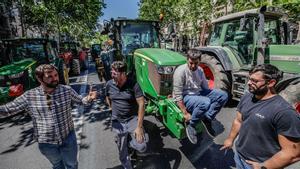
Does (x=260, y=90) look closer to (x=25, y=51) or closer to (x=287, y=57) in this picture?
(x=287, y=57)

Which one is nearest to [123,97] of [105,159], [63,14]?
[105,159]

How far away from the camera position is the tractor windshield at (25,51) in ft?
27.9

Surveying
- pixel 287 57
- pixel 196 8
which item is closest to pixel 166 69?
pixel 287 57

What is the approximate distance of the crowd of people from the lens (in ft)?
7.21

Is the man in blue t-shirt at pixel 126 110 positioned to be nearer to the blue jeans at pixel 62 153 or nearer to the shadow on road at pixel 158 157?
the shadow on road at pixel 158 157

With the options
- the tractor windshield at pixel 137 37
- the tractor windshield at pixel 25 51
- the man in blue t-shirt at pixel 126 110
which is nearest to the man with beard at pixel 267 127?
the man in blue t-shirt at pixel 126 110

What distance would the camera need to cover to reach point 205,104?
3750mm

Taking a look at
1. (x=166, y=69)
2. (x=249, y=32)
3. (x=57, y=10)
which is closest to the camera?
(x=166, y=69)

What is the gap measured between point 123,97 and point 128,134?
55 centimetres

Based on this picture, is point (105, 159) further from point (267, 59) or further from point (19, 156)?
point (267, 59)

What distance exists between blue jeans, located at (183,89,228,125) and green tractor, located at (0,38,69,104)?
16.4 feet

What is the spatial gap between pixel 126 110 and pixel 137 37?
14.4ft

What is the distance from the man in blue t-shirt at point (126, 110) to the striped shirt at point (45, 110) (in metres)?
0.76

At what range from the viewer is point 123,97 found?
11.9 feet
